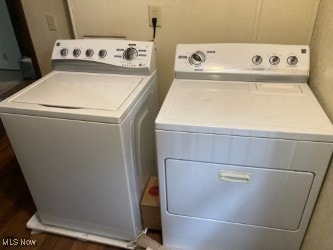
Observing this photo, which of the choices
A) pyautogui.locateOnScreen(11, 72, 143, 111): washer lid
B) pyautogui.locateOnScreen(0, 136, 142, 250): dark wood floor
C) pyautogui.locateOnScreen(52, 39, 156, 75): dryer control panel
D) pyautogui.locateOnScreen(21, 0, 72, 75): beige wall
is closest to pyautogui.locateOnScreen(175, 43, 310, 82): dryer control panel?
pyautogui.locateOnScreen(52, 39, 156, 75): dryer control panel

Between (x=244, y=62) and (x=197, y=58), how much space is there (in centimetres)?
24

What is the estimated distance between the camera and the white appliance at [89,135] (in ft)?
3.79

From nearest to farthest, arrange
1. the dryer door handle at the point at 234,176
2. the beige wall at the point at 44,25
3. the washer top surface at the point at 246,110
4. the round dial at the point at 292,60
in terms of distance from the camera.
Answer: the washer top surface at the point at 246,110 < the dryer door handle at the point at 234,176 < the round dial at the point at 292,60 < the beige wall at the point at 44,25

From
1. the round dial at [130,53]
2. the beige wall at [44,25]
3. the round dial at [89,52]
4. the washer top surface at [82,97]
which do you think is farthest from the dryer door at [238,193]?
the beige wall at [44,25]

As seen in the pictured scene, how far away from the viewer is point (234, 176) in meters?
1.09

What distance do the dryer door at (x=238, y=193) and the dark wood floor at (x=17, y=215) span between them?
0.62 m

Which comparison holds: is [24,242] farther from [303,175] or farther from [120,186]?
[303,175]

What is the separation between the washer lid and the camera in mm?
1188

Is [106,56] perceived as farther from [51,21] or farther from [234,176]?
[234,176]

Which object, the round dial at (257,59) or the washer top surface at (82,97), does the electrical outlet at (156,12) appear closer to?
the washer top surface at (82,97)

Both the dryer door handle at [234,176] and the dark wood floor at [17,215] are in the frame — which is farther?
the dark wood floor at [17,215]

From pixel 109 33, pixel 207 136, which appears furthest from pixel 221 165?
pixel 109 33

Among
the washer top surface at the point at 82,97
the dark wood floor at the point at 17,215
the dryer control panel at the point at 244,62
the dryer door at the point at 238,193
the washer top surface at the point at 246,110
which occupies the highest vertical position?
the dryer control panel at the point at 244,62

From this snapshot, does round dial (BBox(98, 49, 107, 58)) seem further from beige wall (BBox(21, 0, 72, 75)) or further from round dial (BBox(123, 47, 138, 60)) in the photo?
beige wall (BBox(21, 0, 72, 75))
